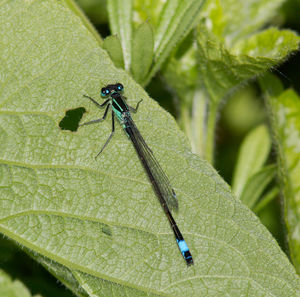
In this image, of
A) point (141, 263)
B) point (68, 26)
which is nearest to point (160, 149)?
point (141, 263)

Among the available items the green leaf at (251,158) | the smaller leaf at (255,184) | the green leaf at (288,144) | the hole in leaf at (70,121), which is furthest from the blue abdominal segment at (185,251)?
the green leaf at (251,158)

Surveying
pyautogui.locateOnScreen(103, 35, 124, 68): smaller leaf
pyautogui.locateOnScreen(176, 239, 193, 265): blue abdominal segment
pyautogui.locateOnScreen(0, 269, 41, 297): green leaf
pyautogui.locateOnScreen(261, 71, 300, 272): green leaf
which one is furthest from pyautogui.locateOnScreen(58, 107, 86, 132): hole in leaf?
pyautogui.locateOnScreen(261, 71, 300, 272): green leaf

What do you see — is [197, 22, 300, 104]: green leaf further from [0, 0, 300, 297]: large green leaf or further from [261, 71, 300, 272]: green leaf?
[0, 0, 300, 297]: large green leaf

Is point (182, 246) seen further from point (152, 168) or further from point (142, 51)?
point (142, 51)

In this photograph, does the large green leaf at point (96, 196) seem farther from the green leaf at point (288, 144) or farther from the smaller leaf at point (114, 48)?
the green leaf at point (288, 144)

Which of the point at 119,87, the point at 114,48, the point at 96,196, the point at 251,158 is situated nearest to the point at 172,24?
the point at 114,48
